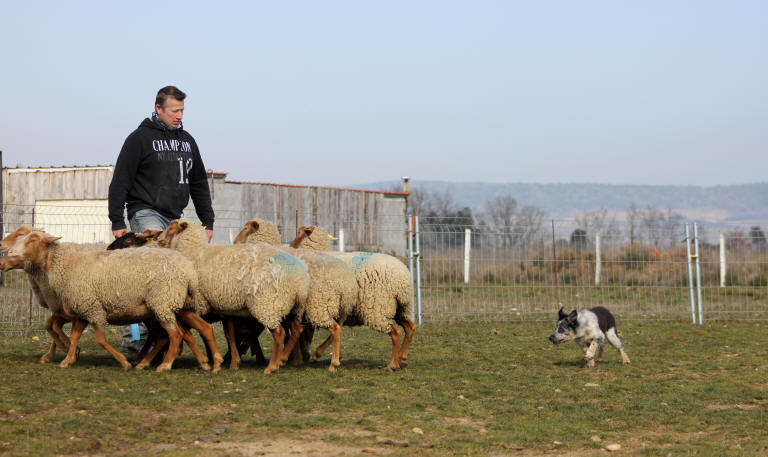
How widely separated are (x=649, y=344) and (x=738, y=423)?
6369 mm

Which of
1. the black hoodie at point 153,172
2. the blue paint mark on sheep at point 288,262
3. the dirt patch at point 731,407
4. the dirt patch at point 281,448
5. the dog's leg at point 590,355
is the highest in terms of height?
the black hoodie at point 153,172

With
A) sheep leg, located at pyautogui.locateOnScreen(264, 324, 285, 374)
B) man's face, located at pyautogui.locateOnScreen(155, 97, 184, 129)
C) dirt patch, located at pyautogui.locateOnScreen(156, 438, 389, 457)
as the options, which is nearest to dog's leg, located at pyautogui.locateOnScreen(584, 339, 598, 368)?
sheep leg, located at pyautogui.locateOnScreen(264, 324, 285, 374)

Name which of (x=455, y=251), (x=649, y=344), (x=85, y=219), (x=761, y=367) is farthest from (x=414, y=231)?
(x=85, y=219)

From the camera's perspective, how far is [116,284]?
30.0ft

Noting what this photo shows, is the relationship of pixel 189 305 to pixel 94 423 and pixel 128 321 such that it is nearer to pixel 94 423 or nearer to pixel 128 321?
pixel 128 321

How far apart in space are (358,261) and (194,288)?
2.09 m

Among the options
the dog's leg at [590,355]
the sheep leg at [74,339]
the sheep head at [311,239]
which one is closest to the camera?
the sheep leg at [74,339]

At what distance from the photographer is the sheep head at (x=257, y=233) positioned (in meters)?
10.8

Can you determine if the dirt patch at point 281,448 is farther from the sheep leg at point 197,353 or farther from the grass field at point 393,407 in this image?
the sheep leg at point 197,353

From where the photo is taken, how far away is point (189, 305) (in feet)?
31.1

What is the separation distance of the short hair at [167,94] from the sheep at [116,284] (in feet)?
6.23

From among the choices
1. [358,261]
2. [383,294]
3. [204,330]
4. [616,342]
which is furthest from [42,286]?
[616,342]

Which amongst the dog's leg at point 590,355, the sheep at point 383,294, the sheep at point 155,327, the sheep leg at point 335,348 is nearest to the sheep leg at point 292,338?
the sheep leg at point 335,348

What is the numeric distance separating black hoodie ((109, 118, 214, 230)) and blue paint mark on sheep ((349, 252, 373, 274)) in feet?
7.54
